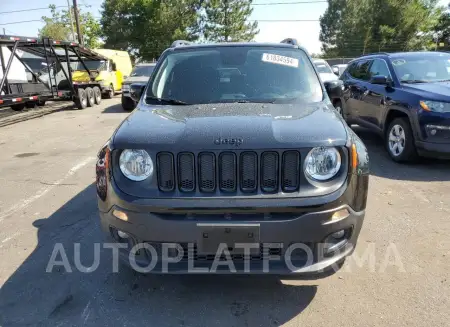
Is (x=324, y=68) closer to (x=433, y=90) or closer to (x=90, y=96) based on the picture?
(x=433, y=90)

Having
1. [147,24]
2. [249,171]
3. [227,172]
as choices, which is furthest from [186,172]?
[147,24]

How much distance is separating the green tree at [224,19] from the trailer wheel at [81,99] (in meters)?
30.5

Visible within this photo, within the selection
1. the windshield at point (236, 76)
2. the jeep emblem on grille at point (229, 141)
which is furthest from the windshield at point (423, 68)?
the jeep emblem on grille at point (229, 141)

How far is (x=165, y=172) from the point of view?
2445 mm

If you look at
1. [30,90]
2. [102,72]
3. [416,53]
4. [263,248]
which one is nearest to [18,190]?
[263,248]

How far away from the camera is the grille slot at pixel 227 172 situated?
2410 mm

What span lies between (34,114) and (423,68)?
13084mm

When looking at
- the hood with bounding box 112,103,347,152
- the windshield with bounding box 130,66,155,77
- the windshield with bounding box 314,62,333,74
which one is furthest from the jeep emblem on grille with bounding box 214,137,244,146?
the windshield with bounding box 130,66,155,77

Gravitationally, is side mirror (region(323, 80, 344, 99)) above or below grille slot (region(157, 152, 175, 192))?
above

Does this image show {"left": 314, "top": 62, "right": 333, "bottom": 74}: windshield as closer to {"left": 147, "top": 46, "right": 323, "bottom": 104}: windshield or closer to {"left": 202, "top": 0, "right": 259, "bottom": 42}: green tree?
{"left": 147, "top": 46, "right": 323, "bottom": 104}: windshield

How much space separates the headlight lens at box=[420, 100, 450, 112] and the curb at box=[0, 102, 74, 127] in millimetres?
11820

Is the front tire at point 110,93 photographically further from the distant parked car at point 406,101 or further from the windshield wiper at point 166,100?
the windshield wiper at point 166,100

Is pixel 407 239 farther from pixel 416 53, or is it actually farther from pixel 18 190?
pixel 18 190

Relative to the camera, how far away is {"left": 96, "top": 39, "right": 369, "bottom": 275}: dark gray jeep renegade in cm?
236
